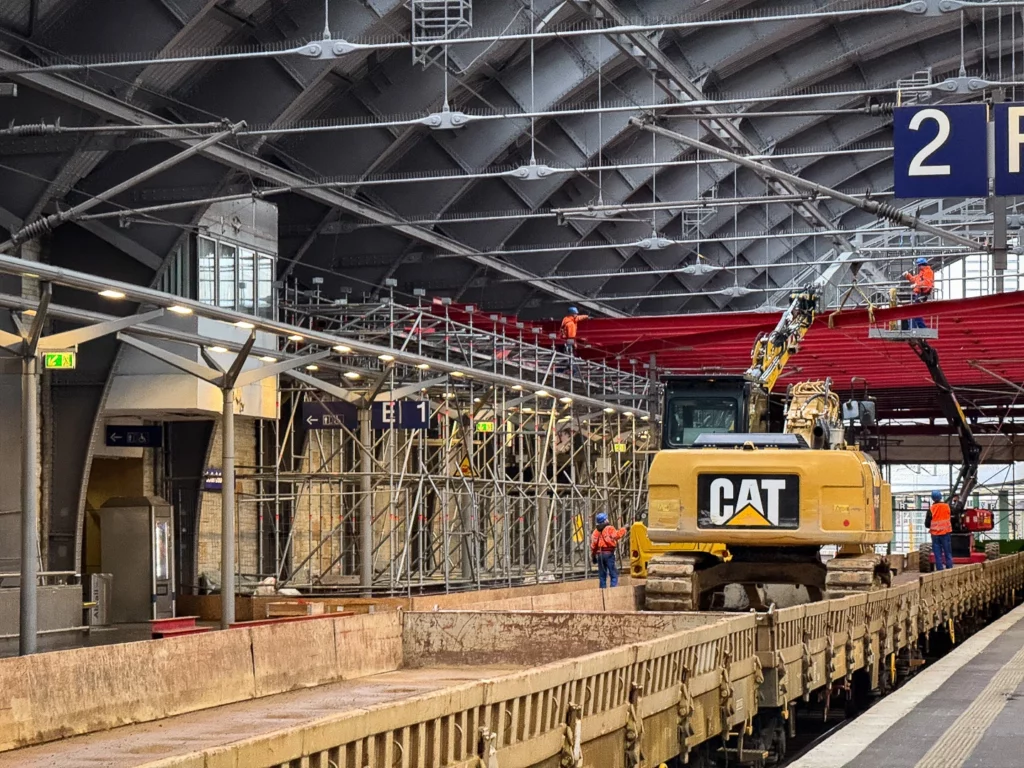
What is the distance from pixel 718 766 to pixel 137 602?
17.7m

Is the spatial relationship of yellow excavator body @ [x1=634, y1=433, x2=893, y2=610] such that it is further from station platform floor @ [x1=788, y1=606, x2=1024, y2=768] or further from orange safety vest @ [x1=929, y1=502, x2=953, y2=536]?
orange safety vest @ [x1=929, y1=502, x2=953, y2=536]

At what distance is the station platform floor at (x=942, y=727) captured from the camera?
9398 mm

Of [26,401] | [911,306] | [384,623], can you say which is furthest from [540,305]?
[384,623]

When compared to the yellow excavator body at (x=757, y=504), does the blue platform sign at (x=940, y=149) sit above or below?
above

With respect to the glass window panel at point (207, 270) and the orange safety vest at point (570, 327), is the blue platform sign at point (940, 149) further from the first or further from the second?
the orange safety vest at point (570, 327)

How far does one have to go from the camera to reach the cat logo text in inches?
750

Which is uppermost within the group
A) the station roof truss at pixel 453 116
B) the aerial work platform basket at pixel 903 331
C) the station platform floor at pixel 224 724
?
the station roof truss at pixel 453 116

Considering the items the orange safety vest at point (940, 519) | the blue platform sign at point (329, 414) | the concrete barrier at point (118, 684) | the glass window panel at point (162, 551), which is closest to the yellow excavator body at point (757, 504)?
the concrete barrier at point (118, 684)

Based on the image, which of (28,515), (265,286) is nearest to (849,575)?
(28,515)

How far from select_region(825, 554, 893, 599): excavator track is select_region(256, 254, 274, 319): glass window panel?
1437cm

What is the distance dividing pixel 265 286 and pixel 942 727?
22017 mm

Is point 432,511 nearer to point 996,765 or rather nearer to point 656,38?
point 656,38

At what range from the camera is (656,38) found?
1272 inches

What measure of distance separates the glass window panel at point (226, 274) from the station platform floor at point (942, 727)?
1802 centimetres
